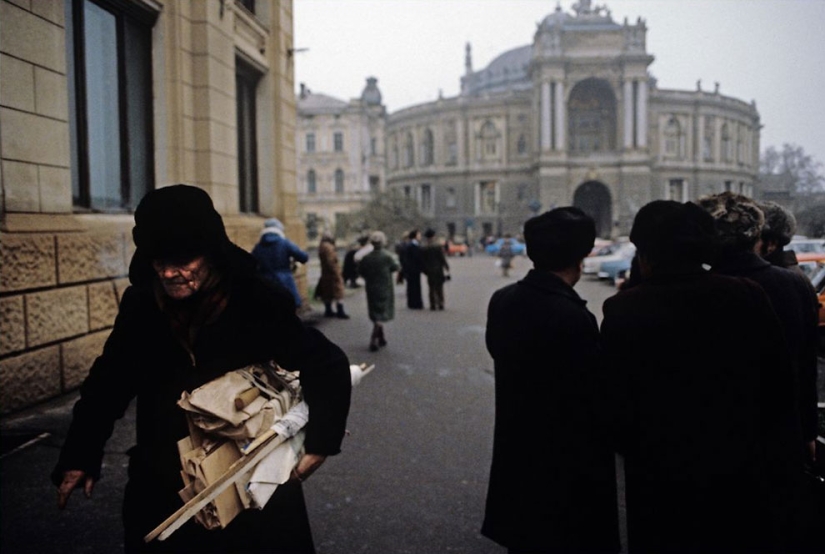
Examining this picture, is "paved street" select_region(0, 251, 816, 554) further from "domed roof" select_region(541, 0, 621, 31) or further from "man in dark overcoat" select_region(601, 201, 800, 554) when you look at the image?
"domed roof" select_region(541, 0, 621, 31)

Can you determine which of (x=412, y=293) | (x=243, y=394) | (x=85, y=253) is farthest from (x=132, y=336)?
(x=412, y=293)

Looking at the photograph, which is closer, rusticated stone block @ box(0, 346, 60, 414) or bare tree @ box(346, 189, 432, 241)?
rusticated stone block @ box(0, 346, 60, 414)

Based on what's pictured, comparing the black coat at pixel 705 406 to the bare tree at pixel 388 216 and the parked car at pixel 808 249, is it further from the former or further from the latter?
the bare tree at pixel 388 216

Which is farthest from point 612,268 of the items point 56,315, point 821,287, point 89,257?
point 56,315

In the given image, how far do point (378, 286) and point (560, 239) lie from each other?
730 centimetres

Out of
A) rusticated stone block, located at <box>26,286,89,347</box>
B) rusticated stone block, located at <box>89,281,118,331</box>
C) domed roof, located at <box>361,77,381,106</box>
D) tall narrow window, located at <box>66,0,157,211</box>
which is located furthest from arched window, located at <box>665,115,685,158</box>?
rusticated stone block, located at <box>26,286,89,347</box>

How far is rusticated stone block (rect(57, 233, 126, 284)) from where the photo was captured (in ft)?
20.8

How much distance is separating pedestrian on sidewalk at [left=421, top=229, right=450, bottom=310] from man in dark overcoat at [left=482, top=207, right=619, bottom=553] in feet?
38.5

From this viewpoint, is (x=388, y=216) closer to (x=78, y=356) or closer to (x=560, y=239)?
(x=78, y=356)

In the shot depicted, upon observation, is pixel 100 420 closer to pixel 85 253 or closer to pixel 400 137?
pixel 85 253

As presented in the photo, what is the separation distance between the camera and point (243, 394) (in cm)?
213

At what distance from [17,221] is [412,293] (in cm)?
1035

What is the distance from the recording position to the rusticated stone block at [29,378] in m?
5.54

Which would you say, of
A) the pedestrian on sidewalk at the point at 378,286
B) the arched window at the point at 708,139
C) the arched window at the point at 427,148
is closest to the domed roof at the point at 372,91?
the arched window at the point at 427,148
